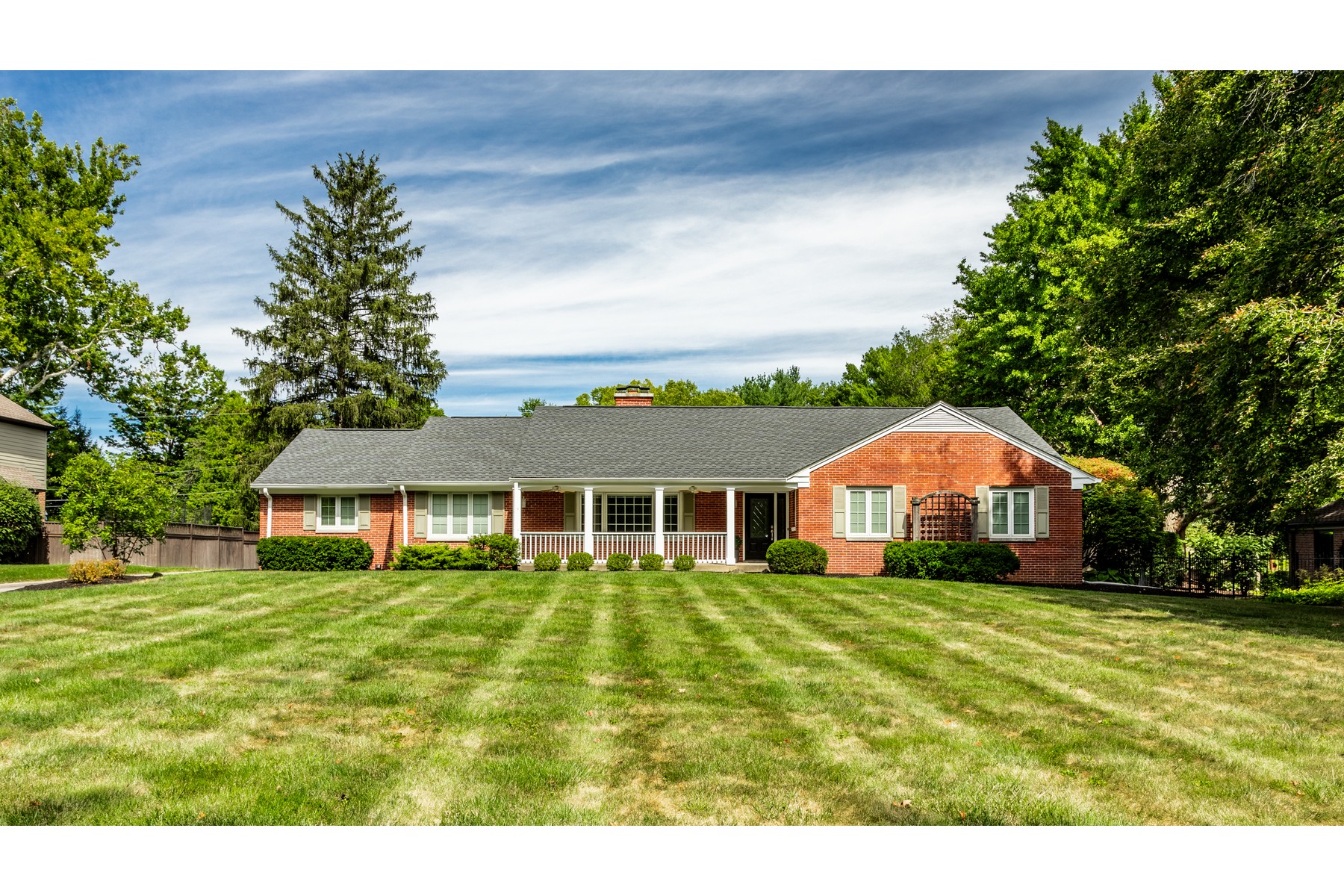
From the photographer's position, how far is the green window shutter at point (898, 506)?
77.1ft

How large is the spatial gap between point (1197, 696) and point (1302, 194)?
1040 cm

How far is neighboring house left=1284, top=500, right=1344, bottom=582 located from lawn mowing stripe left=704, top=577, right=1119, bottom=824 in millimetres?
20771

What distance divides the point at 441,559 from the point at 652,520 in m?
6.87

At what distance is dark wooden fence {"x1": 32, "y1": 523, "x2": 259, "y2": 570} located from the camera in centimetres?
3053

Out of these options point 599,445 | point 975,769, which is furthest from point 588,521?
point 975,769

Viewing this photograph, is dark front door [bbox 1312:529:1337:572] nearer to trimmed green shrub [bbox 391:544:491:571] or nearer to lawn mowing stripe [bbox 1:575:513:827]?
trimmed green shrub [bbox 391:544:491:571]

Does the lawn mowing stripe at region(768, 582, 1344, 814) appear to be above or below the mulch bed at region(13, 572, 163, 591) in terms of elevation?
above

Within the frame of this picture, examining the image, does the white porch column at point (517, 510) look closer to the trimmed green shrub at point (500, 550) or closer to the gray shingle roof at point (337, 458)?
the trimmed green shrub at point (500, 550)

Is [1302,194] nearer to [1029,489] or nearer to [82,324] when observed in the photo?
[1029,489]

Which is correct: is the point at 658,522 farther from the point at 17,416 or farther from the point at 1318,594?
the point at 17,416

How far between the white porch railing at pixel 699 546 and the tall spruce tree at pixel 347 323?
23.3 m

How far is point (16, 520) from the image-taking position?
28203mm

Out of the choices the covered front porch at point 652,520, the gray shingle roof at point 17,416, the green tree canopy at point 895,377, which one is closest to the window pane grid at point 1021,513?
the covered front porch at point 652,520

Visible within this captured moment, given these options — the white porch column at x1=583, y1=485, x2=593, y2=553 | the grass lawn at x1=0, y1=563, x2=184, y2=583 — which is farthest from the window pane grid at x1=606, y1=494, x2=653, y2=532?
the grass lawn at x1=0, y1=563, x2=184, y2=583
